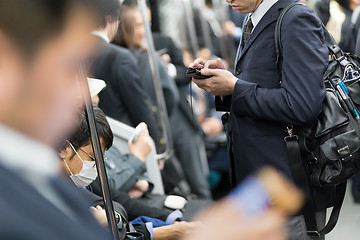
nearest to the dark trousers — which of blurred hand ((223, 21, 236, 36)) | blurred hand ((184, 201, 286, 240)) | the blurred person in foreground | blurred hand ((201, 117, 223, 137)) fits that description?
blurred hand ((184, 201, 286, 240))

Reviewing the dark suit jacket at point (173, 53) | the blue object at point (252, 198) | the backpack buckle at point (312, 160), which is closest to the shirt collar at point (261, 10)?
the backpack buckle at point (312, 160)

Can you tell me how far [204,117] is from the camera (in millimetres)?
5789

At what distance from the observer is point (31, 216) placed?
653 mm

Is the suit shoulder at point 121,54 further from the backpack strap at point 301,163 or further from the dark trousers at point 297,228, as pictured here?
the dark trousers at point 297,228

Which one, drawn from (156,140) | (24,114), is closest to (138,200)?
(156,140)

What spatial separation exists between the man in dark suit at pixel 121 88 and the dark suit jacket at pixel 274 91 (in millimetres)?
446

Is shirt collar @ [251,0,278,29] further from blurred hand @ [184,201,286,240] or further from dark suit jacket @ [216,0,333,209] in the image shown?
blurred hand @ [184,201,286,240]

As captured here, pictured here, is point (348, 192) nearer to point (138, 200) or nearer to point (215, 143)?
point (215, 143)

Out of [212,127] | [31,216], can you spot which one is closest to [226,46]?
[212,127]

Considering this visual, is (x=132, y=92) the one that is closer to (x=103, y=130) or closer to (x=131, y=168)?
(x=131, y=168)

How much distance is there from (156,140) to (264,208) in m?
1.99

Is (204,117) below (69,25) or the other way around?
below

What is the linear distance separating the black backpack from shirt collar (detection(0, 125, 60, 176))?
1273 millimetres

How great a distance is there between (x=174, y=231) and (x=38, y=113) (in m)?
1.50
